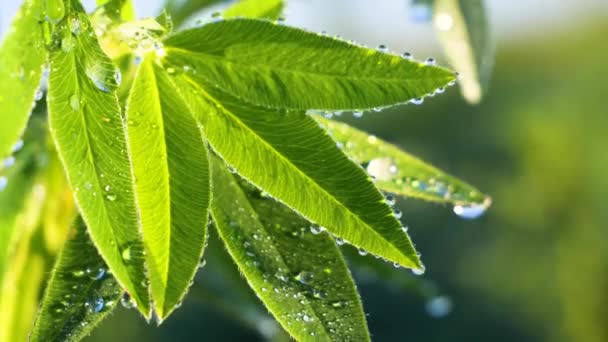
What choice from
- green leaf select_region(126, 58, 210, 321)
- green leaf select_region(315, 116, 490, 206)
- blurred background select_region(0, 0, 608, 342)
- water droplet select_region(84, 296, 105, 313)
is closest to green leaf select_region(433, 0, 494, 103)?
green leaf select_region(315, 116, 490, 206)

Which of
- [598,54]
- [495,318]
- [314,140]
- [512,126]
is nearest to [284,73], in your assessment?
[314,140]

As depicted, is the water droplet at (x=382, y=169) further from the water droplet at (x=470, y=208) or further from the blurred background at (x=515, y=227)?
the blurred background at (x=515, y=227)

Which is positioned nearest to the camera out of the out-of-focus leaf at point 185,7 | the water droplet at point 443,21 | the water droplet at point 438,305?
the water droplet at point 443,21

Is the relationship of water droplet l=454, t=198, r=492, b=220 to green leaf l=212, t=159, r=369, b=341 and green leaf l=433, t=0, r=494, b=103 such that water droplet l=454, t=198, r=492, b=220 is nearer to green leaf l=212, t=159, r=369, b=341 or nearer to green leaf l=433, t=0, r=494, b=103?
green leaf l=433, t=0, r=494, b=103

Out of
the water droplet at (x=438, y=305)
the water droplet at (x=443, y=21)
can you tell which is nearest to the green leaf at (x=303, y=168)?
the water droplet at (x=443, y=21)


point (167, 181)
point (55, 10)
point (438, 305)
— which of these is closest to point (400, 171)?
point (167, 181)
